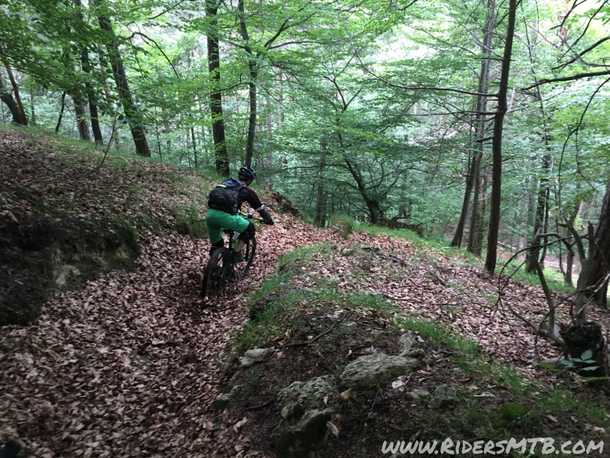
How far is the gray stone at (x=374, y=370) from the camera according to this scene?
3.08 meters

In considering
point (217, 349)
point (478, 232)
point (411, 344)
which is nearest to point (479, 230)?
point (478, 232)

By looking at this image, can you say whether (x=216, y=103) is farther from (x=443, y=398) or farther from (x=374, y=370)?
(x=443, y=398)

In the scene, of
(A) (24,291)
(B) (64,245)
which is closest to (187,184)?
(B) (64,245)

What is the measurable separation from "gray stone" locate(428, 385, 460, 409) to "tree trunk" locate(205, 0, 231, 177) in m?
9.44

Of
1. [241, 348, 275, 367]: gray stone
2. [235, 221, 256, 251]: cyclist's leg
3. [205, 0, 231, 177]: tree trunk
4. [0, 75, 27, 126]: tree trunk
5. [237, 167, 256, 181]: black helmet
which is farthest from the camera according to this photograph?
[0, 75, 27, 126]: tree trunk

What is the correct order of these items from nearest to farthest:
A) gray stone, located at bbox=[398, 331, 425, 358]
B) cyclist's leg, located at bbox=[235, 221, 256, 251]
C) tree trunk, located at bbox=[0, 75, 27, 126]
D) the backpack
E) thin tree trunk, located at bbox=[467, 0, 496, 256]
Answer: gray stone, located at bbox=[398, 331, 425, 358] < the backpack < cyclist's leg, located at bbox=[235, 221, 256, 251] < thin tree trunk, located at bbox=[467, 0, 496, 256] < tree trunk, located at bbox=[0, 75, 27, 126]

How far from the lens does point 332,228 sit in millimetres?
12164

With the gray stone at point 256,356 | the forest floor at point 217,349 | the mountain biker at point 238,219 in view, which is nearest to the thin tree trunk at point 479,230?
the forest floor at point 217,349

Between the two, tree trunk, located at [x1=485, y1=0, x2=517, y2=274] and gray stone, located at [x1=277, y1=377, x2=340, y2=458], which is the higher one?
tree trunk, located at [x1=485, y1=0, x2=517, y2=274]

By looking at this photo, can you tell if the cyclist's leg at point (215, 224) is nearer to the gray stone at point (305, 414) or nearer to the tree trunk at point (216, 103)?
the gray stone at point (305, 414)

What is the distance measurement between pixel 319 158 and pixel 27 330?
12.0m

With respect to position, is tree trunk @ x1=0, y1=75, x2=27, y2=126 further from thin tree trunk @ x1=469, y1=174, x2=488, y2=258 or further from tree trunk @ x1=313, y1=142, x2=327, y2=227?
thin tree trunk @ x1=469, y1=174, x2=488, y2=258

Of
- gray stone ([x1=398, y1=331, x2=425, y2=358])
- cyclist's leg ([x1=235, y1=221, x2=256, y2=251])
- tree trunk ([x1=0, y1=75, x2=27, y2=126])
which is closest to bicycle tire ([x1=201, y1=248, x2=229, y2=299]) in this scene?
cyclist's leg ([x1=235, y1=221, x2=256, y2=251])

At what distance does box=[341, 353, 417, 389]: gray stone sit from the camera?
3.08 metres
